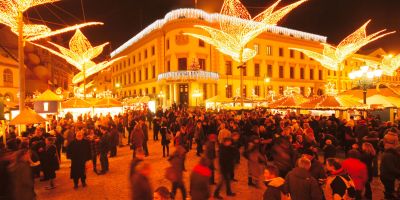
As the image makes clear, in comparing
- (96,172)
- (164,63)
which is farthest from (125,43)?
(96,172)

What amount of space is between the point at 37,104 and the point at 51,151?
873 cm

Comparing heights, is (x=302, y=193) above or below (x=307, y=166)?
below

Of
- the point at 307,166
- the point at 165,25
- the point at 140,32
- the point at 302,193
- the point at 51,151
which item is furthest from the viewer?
the point at 140,32

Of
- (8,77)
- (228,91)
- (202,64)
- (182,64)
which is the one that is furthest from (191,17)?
(8,77)

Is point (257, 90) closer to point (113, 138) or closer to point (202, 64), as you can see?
point (202, 64)

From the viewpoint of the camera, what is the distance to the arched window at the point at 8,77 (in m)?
33.7

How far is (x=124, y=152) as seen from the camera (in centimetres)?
1477

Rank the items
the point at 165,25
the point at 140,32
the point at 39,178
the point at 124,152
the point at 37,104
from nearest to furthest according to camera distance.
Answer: the point at 39,178 < the point at 124,152 < the point at 37,104 < the point at 165,25 < the point at 140,32

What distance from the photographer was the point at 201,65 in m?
39.3

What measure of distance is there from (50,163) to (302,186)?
24.5ft

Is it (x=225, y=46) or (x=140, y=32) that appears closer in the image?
(x=225, y=46)

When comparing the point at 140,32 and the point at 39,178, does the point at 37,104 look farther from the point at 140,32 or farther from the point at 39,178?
the point at 140,32

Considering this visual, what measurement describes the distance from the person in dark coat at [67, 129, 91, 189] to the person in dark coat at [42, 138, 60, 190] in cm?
68

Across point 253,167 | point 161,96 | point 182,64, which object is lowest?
point 253,167
